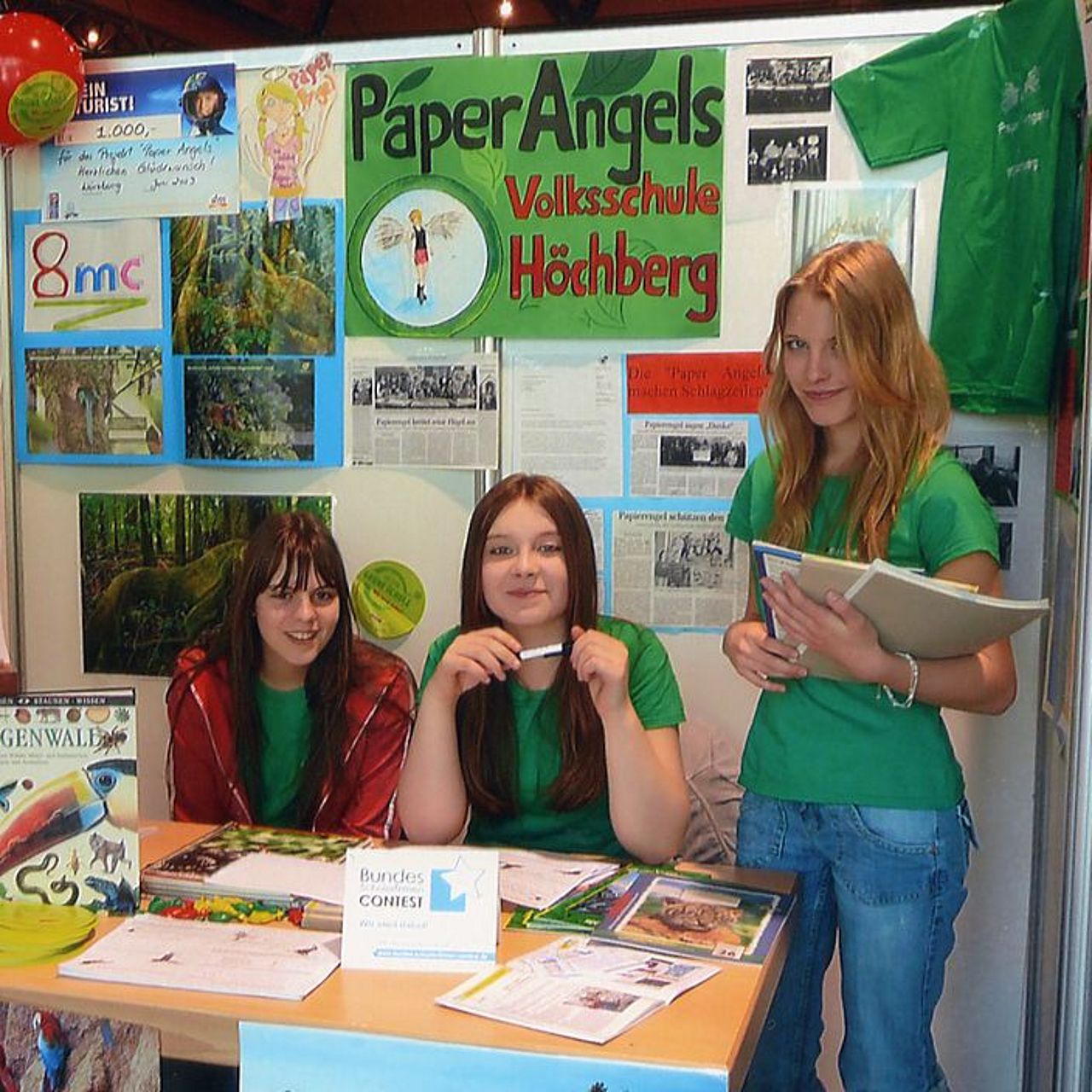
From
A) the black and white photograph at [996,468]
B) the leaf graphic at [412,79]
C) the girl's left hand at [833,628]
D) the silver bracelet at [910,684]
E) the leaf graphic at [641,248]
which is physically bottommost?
the silver bracelet at [910,684]

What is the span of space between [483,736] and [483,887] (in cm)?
41

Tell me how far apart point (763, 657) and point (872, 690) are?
0.46 feet

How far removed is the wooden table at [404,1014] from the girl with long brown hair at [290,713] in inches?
26.4

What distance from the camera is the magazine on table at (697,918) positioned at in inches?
52.2

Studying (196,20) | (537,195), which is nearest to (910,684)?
(537,195)

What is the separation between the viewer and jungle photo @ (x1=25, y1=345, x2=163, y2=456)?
7.57 feet

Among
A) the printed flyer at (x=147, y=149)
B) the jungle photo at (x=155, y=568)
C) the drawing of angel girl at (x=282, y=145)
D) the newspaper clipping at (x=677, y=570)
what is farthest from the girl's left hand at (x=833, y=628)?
the printed flyer at (x=147, y=149)

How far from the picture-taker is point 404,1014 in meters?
1.17

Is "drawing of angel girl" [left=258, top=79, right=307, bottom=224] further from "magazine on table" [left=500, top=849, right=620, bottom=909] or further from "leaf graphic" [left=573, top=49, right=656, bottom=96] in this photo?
"magazine on table" [left=500, top=849, right=620, bottom=909]

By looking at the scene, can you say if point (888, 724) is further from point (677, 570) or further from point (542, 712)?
point (677, 570)

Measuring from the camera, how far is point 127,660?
236 cm

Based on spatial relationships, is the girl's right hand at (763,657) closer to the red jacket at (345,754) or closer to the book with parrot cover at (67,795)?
the red jacket at (345,754)

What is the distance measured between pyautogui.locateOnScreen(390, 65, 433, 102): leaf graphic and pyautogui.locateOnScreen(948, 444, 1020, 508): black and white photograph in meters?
1.06

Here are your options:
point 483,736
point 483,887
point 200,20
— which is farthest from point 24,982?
point 200,20
